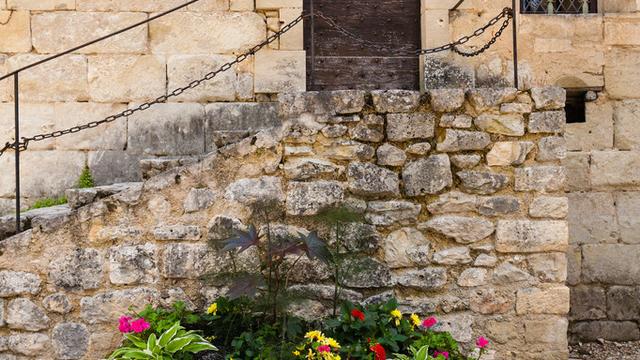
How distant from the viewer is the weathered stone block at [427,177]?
4.58 metres

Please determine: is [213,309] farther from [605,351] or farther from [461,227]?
[605,351]

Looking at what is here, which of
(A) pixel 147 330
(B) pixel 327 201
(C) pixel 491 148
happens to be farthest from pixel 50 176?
(C) pixel 491 148

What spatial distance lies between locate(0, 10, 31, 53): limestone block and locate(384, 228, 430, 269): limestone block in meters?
3.52

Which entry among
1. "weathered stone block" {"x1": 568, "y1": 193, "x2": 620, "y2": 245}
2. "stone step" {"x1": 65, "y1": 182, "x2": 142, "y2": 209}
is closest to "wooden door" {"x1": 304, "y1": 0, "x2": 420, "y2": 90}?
"weathered stone block" {"x1": 568, "y1": 193, "x2": 620, "y2": 245}

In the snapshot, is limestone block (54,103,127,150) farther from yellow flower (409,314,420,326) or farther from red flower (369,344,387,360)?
red flower (369,344,387,360)

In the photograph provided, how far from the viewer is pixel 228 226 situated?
14.7ft

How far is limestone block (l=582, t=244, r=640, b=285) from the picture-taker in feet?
20.0

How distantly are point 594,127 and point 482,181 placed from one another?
6.91ft

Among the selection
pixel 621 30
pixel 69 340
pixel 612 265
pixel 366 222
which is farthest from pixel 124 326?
pixel 621 30

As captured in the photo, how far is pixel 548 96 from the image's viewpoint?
4.65m

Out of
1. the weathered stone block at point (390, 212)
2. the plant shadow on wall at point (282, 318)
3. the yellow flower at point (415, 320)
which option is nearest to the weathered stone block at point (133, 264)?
the plant shadow on wall at point (282, 318)

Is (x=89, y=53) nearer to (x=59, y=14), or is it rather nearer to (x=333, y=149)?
(x=59, y=14)

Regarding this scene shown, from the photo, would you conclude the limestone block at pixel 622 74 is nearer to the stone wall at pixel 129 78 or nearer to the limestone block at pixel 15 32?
the stone wall at pixel 129 78

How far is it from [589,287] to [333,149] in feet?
9.45
